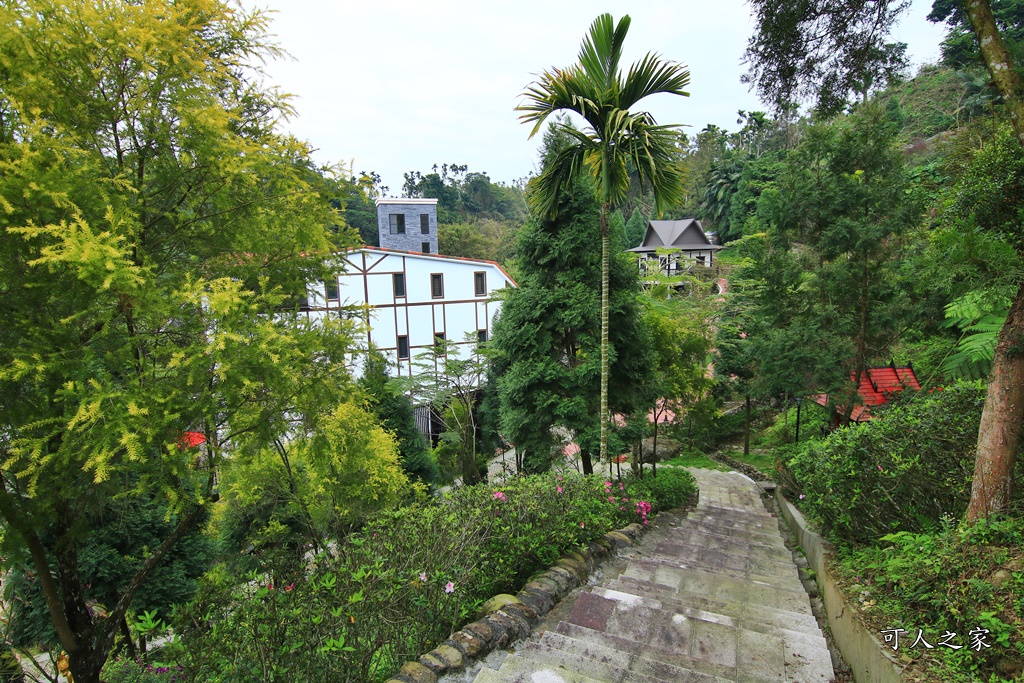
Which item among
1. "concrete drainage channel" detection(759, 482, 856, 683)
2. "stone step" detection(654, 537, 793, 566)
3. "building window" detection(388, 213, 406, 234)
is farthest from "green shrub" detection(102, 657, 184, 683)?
"building window" detection(388, 213, 406, 234)

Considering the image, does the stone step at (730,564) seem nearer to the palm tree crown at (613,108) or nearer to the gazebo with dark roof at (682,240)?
the palm tree crown at (613,108)

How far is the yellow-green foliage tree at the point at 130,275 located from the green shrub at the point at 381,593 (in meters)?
0.81

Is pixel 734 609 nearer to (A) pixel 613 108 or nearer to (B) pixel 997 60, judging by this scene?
(B) pixel 997 60

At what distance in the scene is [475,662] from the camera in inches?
119

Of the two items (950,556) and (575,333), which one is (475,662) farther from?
(575,333)

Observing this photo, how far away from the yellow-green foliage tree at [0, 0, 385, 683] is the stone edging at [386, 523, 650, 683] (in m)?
1.71

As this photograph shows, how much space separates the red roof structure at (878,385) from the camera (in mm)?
10781

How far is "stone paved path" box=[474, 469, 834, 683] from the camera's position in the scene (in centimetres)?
298

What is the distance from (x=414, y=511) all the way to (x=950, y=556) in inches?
143

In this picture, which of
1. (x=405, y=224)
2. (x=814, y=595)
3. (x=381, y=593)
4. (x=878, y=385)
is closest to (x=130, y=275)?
(x=381, y=593)

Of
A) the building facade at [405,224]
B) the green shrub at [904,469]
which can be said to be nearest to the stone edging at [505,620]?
the green shrub at [904,469]

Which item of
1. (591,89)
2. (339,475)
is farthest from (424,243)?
(591,89)

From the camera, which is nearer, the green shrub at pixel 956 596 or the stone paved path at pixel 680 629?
the green shrub at pixel 956 596

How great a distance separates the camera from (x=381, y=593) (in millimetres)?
2922
